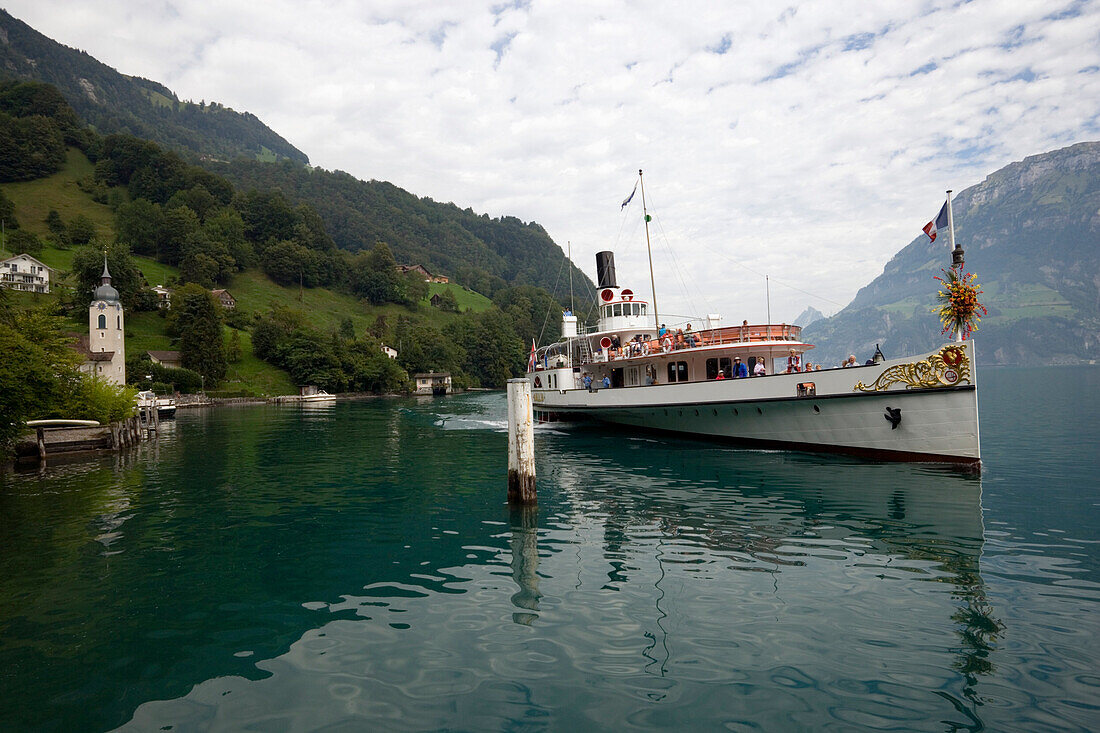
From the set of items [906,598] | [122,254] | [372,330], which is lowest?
[906,598]

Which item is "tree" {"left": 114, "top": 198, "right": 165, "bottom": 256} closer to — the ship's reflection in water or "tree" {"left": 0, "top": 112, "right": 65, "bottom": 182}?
"tree" {"left": 0, "top": 112, "right": 65, "bottom": 182}

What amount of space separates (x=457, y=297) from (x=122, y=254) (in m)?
→ 93.6

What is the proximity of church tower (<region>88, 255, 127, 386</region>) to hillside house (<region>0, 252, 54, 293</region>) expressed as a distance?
49.3m

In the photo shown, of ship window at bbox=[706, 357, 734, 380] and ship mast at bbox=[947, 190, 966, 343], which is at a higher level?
ship mast at bbox=[947, 190, 966, 343]

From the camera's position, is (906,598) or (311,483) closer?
(906,598)

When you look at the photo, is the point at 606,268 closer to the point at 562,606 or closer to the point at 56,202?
the point at 562,606

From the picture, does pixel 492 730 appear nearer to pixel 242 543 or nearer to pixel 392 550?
pixel 392 550

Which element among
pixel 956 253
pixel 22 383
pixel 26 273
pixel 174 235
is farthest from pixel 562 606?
pixel 174 235

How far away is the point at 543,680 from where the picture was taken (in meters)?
6.49

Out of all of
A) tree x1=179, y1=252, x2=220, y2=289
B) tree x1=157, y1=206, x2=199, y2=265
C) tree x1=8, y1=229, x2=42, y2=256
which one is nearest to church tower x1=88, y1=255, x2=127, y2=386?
tree x1=179, y1=252, x2=220, y2=289

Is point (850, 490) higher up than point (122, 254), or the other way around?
point (122, 254)

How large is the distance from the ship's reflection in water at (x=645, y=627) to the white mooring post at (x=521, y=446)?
2.21 ft

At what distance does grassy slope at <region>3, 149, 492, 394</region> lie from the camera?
92.8 meters

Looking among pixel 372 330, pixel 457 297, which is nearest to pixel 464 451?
pixel 372 330
